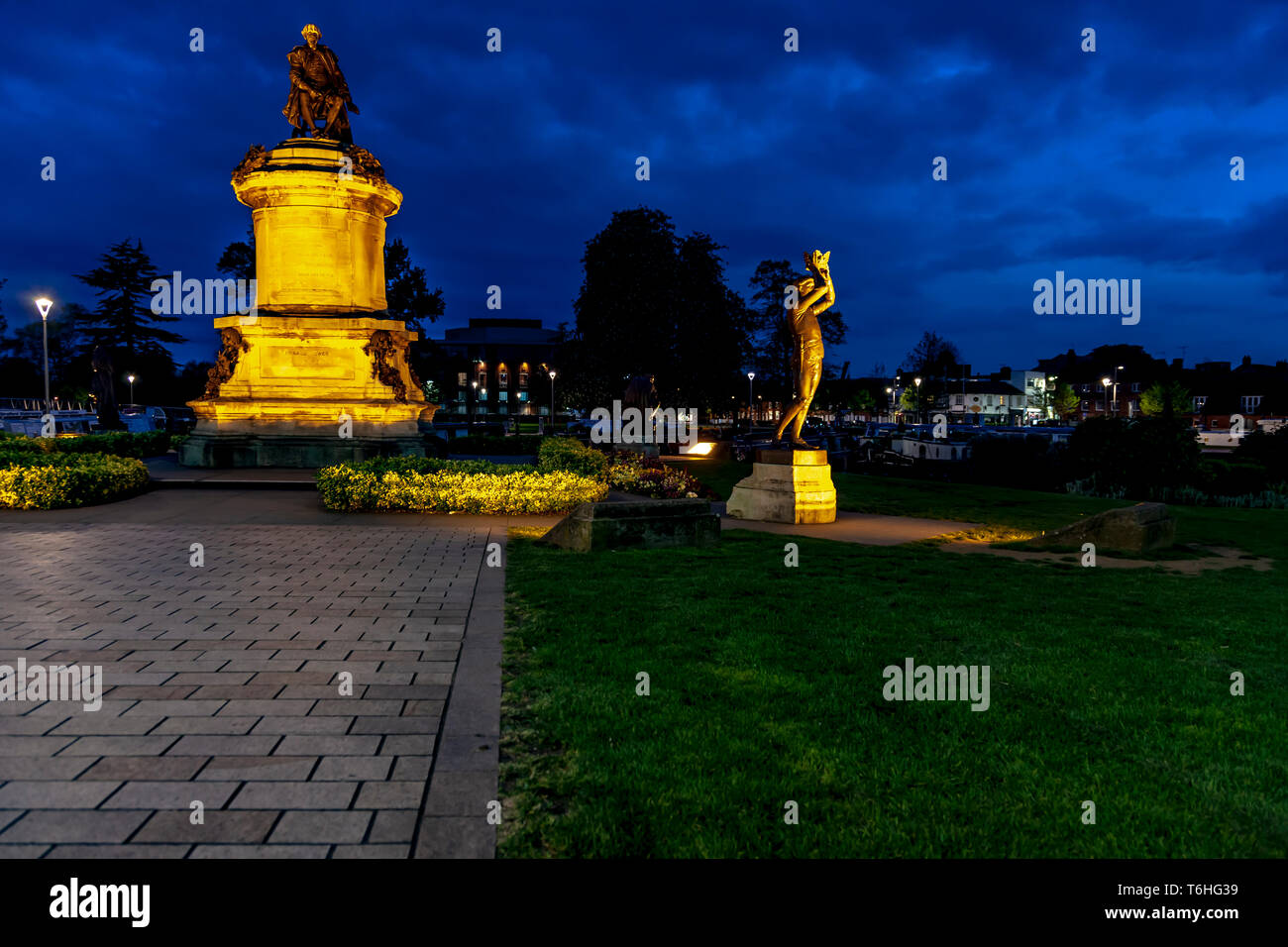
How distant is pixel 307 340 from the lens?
19516 millimetres

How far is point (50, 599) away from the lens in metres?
7.00

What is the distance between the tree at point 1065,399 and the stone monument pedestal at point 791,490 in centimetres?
9569

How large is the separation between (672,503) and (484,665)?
5.43m

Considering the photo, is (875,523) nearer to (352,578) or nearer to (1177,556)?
(1177,556)

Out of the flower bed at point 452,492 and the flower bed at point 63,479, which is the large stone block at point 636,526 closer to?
the flower bed at point 452,492

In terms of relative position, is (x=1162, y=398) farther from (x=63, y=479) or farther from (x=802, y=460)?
(x=63, y=479)

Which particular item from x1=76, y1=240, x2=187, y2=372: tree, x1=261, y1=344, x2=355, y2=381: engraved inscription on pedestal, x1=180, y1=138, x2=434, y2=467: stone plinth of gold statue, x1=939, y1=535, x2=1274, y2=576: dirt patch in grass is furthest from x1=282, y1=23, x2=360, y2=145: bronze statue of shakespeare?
x1=76, y1=240, x2=187, y2=372: tree

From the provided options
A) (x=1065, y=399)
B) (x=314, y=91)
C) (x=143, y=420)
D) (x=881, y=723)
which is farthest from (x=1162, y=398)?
(x=881, y=723)

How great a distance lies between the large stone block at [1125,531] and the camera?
A: 10.8 metres

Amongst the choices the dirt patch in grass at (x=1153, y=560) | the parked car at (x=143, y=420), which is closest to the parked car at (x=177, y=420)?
the parked car at (x=143, y=420)

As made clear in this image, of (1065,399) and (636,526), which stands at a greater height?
(1065,399)

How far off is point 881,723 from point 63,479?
14.6 metres

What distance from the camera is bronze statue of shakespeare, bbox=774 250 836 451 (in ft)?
42.3
